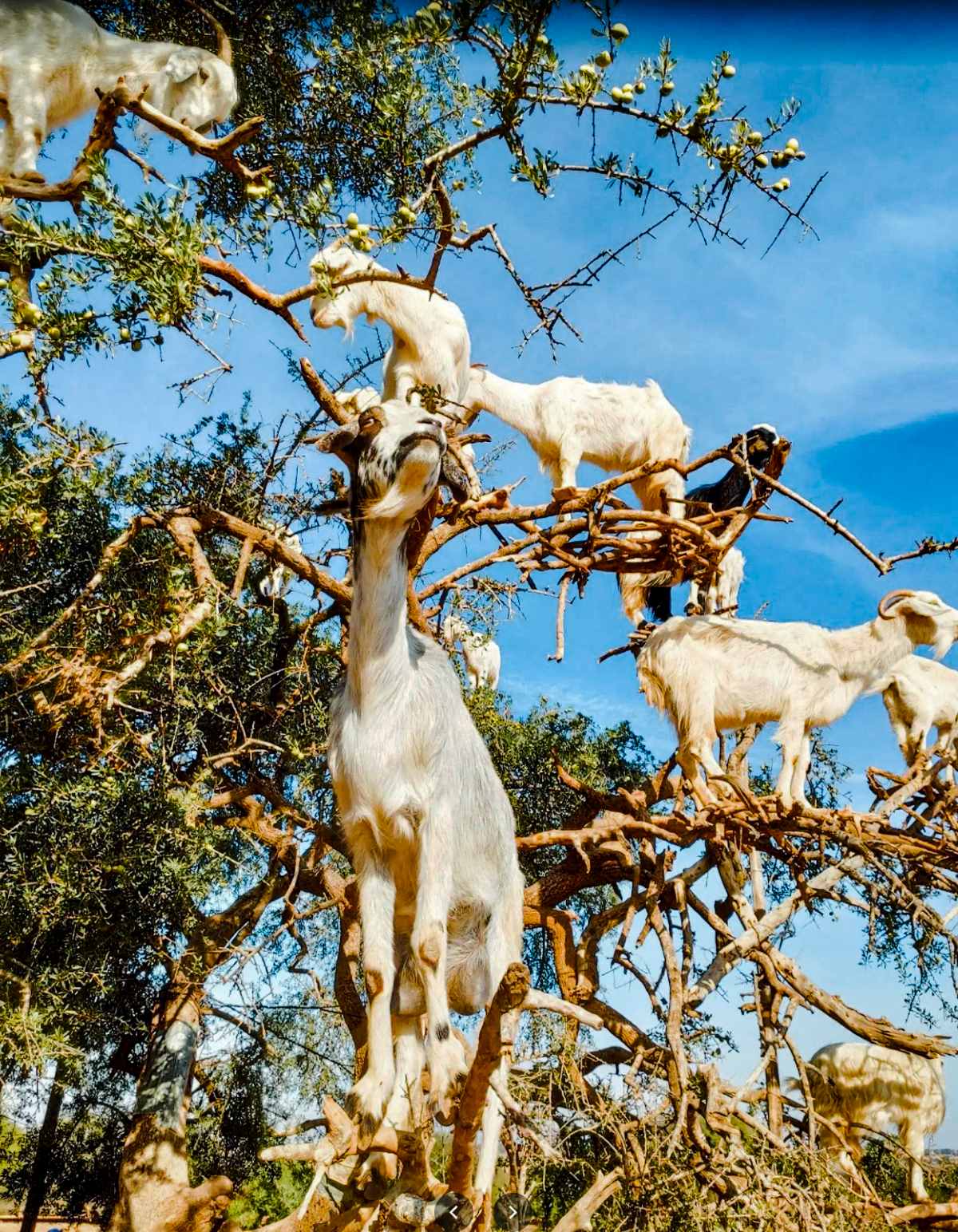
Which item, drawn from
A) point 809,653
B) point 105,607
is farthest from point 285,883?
point 809,653

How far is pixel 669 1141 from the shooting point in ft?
13.4

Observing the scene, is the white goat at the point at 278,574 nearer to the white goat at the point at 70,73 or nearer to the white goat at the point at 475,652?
the white goat at the point at 475,652

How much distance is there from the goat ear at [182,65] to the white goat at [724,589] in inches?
171

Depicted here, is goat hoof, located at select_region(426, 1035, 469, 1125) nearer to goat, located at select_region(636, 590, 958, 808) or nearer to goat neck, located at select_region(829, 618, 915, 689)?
goat, located at select_region(636, 590, 958, 808)

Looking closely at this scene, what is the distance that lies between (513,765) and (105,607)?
4172mm

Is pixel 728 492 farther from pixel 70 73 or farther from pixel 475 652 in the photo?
pixel 70 73

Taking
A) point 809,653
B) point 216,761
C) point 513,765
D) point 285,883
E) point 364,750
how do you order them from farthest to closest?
point 513,765 < point 809,653 < point 285,883 < point 216,761 < point 364,750

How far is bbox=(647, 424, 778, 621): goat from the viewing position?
6.36m

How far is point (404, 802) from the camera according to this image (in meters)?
3.49

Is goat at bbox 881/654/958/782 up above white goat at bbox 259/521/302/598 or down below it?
above

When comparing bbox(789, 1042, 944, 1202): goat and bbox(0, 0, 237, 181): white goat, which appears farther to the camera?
bbox(789, 1042, 944, 1202): goat

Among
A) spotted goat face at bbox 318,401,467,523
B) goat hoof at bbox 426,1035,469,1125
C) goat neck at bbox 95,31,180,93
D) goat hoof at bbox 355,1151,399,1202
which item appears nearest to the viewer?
goat hoof at bbox 355,1151,399,1202

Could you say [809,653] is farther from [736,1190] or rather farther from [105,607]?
[105,607]

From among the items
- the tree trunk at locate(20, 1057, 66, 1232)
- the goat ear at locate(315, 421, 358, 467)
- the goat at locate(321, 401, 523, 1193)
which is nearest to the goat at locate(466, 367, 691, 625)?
the goat at locate(321, 401, 523, 1193)
